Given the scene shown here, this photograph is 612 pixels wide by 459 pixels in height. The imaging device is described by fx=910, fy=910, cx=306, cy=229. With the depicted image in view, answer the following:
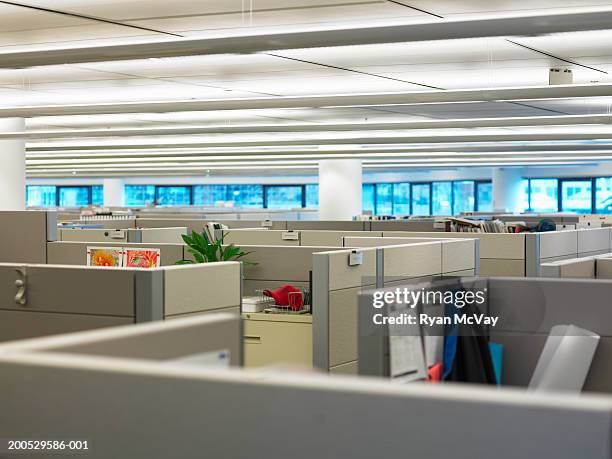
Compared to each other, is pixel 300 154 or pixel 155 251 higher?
pixel 300 154

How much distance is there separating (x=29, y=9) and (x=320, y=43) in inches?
80.7

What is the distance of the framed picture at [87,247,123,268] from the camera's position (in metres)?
5.79

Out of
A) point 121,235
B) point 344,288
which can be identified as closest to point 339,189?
point 121,235

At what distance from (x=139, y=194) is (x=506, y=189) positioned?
39.1 feet

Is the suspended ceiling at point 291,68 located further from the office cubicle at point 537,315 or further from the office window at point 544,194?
the office window at point 544,194

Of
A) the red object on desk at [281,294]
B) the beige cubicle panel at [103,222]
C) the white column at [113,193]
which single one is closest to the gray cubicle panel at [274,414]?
the red object on desk at [281,294]

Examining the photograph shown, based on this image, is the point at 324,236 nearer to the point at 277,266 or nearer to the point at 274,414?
the point at 277,266

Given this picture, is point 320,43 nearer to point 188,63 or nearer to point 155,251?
point 155,251

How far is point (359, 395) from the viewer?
1161 millimetres

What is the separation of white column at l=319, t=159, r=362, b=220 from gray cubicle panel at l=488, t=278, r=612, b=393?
39.6 feet

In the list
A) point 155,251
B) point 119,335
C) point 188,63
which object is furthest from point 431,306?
point 188,63

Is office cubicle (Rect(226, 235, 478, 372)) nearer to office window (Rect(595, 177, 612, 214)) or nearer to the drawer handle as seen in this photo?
the drawer handle

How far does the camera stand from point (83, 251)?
19.4 ft

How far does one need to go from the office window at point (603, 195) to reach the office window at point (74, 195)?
53.6 ft
